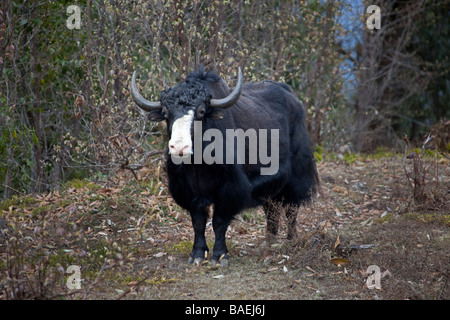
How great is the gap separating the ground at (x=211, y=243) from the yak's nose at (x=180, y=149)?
3.47ft

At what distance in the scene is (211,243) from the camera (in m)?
7.25

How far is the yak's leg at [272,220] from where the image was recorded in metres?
6.91

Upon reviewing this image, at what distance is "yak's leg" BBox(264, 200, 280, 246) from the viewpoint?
6912 mm

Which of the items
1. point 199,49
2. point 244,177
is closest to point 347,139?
point 199,49

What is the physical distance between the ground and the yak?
49 centimetres

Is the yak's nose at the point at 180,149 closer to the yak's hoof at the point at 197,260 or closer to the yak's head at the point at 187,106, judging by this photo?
the yak's head at the point at 187,106

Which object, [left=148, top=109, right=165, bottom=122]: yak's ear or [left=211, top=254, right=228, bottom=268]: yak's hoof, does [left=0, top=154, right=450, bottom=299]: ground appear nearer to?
[left=211, top=254, right=228, bottom=268]: yak's hoof

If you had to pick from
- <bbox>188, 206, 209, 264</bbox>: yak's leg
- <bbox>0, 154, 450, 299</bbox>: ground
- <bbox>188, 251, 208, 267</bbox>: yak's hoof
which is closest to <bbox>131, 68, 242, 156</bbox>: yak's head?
<bbox>188, 206, 209, 264</bbox>: yak's leg

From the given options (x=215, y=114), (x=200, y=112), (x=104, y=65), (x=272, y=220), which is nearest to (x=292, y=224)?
(x=272, y=220)

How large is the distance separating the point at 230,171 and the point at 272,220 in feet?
4.72

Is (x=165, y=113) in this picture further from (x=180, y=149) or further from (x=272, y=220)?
(x=272, y=220)

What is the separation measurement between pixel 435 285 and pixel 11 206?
238 inches

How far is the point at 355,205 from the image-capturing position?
918cm

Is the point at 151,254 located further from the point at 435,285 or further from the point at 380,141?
the point at 380,141
